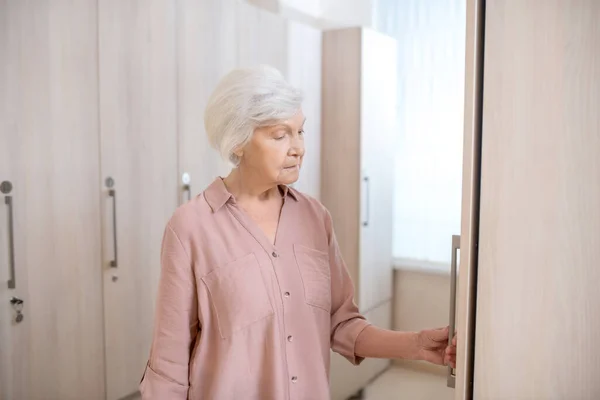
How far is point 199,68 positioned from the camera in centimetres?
219

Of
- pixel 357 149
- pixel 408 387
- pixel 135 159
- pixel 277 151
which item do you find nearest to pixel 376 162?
pixel 357 149

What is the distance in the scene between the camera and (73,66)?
5.85ft

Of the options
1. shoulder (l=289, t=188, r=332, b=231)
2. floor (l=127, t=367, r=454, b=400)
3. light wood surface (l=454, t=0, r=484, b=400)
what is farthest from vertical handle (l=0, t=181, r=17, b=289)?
floor (l=127, t=367, r=454, b=400)

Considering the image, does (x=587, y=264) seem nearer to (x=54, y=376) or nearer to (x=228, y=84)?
(x=228, y=84)

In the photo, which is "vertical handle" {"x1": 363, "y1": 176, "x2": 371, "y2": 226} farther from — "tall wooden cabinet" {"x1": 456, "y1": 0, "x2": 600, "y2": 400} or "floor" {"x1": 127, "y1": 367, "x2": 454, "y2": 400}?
"tall wooden cabinet" {"x1": 456, "y1": 0, "x2": 600, "y2": 400}

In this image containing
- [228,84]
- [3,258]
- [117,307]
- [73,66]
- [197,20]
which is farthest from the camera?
[197,20]

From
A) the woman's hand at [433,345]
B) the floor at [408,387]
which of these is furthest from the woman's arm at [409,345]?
the floor at [408,387]

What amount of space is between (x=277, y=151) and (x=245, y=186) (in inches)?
5.5

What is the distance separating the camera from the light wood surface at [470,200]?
0.95 metres

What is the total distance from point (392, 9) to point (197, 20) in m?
1.50

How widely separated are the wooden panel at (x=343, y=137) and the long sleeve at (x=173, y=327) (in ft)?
5.77

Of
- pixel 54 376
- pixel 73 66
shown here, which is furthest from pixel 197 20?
pixel 54 376

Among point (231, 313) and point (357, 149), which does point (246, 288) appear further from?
point (357, 149)

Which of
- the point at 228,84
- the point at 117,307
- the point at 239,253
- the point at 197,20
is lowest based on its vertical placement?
the point at 117,307
